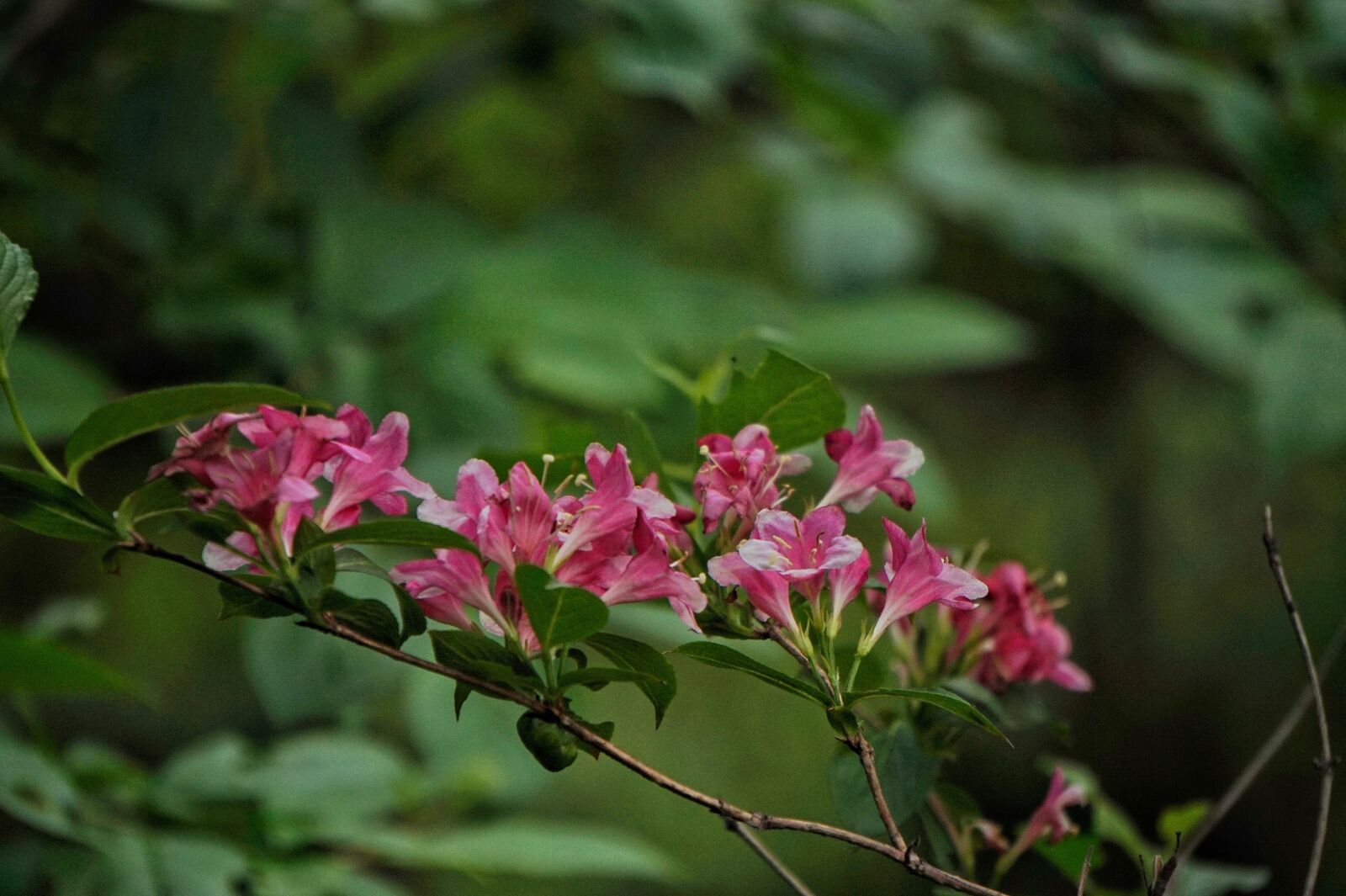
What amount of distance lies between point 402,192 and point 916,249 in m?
0.46

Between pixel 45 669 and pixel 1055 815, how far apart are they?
1.30ft

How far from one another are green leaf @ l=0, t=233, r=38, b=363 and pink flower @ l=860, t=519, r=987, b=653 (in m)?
0.23

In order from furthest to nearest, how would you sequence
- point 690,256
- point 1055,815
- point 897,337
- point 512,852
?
point 690,256 → point 897,337 → point 512,852 → point 1055,815

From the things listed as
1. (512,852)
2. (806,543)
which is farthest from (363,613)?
(512,852)

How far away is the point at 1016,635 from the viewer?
406mm

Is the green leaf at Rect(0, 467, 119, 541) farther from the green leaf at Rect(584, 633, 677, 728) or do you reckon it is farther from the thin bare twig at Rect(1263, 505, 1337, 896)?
the thin bare twig at Rect(1263, 505, 1337, 896)

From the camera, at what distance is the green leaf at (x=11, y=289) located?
1.00 feet

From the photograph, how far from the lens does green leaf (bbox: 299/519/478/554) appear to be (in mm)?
282

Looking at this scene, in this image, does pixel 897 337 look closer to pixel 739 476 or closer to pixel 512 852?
pixel 512 852

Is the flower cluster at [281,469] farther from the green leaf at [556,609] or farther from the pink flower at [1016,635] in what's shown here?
the pink flower at [1016,635]

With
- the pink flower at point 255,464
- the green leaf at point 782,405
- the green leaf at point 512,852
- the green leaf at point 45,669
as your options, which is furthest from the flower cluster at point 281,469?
the green leaf at point 512,852

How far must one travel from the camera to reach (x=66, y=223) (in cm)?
71

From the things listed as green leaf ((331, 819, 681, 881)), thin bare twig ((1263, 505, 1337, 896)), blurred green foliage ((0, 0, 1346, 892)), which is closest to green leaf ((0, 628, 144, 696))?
blurred green foliage ((0, 0, 1346, 892))

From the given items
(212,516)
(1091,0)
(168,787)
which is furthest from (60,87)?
(1091,0)
